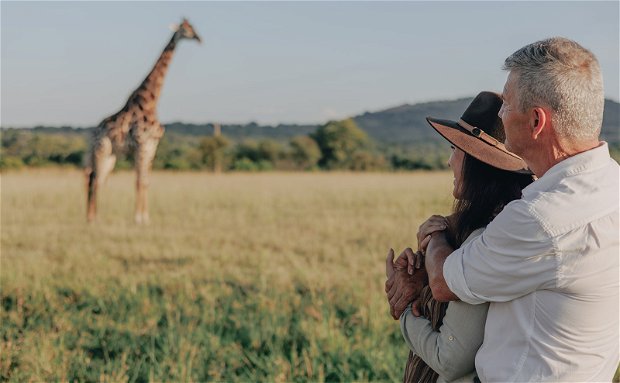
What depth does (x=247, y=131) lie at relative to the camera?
267 feet

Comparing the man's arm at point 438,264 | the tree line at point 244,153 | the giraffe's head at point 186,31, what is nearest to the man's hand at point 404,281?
the man's arm at point 438,264

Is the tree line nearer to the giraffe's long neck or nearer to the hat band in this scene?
the giraffe's long neck

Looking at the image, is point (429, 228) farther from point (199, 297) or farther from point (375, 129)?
point (375, 129)

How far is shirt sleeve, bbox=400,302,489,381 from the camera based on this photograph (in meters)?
1.77

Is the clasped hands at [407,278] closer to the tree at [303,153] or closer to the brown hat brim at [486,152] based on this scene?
the brown hat brim at [486,152]

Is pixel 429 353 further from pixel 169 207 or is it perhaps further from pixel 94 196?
pixel 169 207

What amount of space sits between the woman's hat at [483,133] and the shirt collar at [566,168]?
227 mm

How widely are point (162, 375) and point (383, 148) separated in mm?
67657

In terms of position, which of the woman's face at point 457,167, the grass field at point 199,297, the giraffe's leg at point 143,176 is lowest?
the grass field at point 199,297

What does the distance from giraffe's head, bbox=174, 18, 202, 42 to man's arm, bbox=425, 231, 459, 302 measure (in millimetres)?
12637

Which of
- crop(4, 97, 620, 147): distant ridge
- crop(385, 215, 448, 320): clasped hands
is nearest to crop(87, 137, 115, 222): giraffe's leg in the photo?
crop(385, 215, 448, 320): clasped hands

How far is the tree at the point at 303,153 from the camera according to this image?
163ft

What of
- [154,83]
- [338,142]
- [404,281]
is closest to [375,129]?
[338,142]

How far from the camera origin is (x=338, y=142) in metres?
55.2
